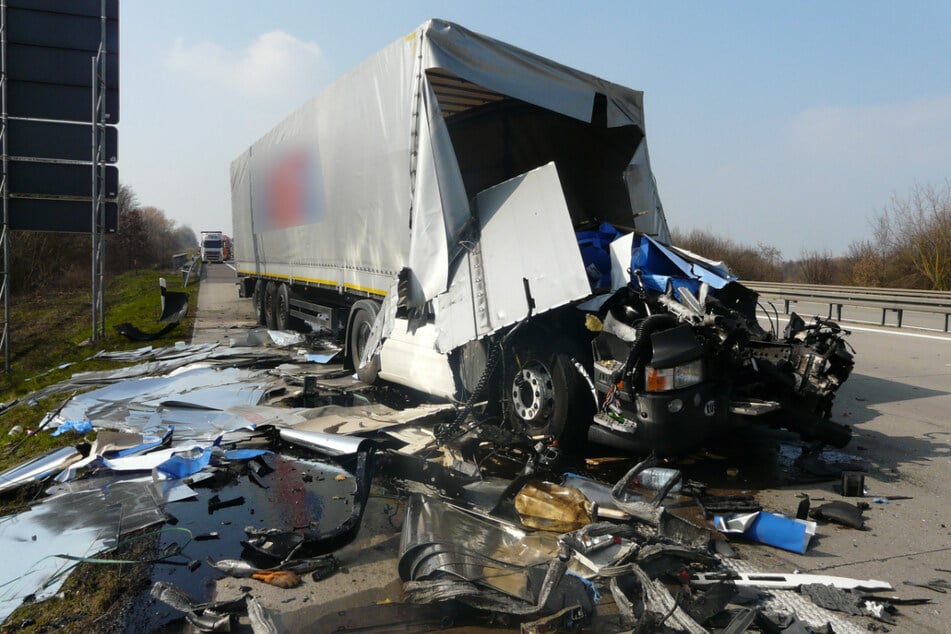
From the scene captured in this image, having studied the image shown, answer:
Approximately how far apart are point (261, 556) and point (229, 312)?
55.1ft

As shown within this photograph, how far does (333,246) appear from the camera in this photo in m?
9.71

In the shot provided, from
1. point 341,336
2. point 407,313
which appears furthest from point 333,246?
point 407,313

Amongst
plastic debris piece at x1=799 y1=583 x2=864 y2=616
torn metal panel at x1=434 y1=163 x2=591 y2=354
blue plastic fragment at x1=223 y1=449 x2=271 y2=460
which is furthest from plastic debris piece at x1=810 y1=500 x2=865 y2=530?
blue plastic fragment at x1=223 y1=449 x2=271 y2=460

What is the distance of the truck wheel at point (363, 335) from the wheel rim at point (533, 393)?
254 cm

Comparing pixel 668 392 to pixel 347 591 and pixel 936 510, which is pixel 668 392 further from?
pixel 347 591

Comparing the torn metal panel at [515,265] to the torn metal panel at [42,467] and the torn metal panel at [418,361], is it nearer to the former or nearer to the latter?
the torn metal panel at [418,361]

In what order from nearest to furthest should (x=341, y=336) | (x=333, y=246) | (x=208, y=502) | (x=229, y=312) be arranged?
(x=208, y=502)
(x=333, y=246)
(x=341, y=336)
(x=229, y=312)

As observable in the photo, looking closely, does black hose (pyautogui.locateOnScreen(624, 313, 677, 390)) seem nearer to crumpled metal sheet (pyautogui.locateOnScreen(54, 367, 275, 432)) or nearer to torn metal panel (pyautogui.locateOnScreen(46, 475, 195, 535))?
torn metal panel (pyautogui.locateOnScreen(46, 475, 195, 535))

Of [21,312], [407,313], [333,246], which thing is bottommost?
[21,312]

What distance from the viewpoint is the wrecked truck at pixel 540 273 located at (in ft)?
16.4

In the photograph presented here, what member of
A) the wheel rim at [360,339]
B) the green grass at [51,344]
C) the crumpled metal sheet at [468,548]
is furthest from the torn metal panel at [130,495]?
the wheel rim at [360,339]

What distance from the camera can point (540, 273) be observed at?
→ 5242mm

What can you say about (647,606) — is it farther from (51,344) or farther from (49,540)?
(51,344)

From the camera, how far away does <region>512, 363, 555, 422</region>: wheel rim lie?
559 centimetres
